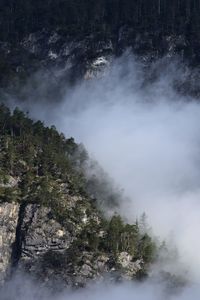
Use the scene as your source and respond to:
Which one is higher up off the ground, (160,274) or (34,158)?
(34,158)

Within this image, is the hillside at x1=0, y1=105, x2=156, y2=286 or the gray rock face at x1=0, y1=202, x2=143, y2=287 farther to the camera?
the hillside at x1=0, y1=105, x2=156, y2=286

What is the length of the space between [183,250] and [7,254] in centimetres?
4273

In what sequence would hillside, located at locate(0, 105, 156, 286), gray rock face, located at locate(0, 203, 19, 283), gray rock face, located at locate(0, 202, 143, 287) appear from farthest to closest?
gray rock face, located at locate(0, 203, 19, 283), hillside, located at locate(0, 105, 156, 286), gray rock face, located at locate(0, 202, 143, 287)

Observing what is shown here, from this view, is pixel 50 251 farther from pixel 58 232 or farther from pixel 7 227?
pixel 7 227

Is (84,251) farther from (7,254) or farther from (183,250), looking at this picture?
(183,250)

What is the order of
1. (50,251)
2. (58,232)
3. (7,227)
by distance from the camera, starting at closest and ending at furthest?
(50,251) < (58,232) < (7,227)

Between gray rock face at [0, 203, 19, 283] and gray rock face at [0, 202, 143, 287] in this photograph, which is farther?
gray rock face at [0, 203, 19, 283]

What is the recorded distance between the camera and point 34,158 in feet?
629

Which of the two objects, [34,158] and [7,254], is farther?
[34,158]

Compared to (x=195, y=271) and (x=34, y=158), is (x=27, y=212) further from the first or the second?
(x=195, y=271)

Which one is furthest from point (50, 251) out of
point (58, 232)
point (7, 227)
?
point (7, 227)

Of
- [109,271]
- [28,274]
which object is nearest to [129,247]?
[109,271]

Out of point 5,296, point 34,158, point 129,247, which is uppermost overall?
point 34,158

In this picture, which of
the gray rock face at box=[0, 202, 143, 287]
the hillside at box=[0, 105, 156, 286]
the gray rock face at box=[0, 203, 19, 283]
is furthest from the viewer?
the gray rock face at box=[0, 203, 19, 283]
